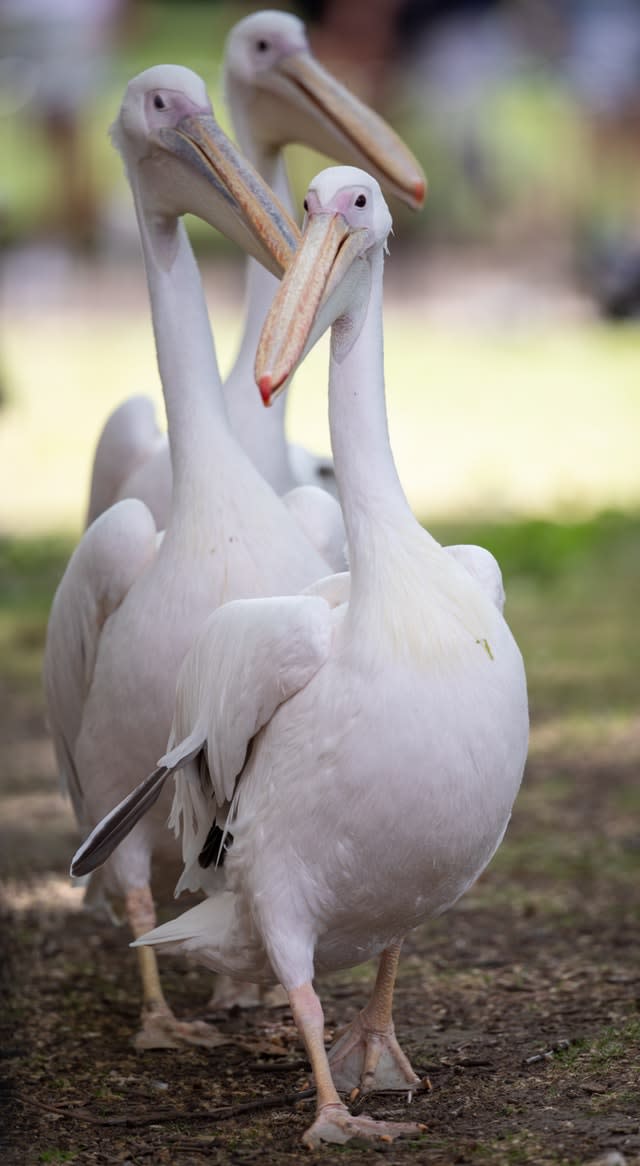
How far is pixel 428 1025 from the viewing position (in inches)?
141

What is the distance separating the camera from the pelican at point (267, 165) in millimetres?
4234

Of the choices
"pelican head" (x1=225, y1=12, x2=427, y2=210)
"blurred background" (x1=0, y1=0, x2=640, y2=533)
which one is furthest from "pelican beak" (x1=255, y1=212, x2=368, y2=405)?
"blurred background" (x1=0, y1=0, x2=640, y2=533)

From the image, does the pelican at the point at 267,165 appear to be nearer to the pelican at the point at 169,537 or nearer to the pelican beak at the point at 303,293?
the pelican at the point at 169,537

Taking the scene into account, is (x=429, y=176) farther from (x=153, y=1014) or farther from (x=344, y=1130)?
(x=344, y=1130)

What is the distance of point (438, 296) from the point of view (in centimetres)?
1634

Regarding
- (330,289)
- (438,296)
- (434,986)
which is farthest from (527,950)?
(438,296)

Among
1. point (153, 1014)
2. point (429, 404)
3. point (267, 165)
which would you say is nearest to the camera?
point (153, 1014)

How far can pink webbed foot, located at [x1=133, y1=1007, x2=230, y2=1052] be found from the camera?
356cm

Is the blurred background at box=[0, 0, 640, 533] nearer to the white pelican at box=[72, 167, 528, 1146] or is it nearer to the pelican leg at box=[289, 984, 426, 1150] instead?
the white pelican at box=[72, 167, 528, 1146]

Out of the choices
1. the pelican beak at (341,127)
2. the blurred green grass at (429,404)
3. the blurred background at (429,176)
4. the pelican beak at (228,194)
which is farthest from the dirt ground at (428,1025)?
the blurred background at (429,176)

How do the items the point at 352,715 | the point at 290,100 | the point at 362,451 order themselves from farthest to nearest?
the point at 290,100
the point at 362,451
the point at 352,715

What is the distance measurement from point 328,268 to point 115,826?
1.01 metres

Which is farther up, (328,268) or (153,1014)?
(328,268)

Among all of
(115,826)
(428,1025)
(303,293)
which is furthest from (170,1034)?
(303,293)
